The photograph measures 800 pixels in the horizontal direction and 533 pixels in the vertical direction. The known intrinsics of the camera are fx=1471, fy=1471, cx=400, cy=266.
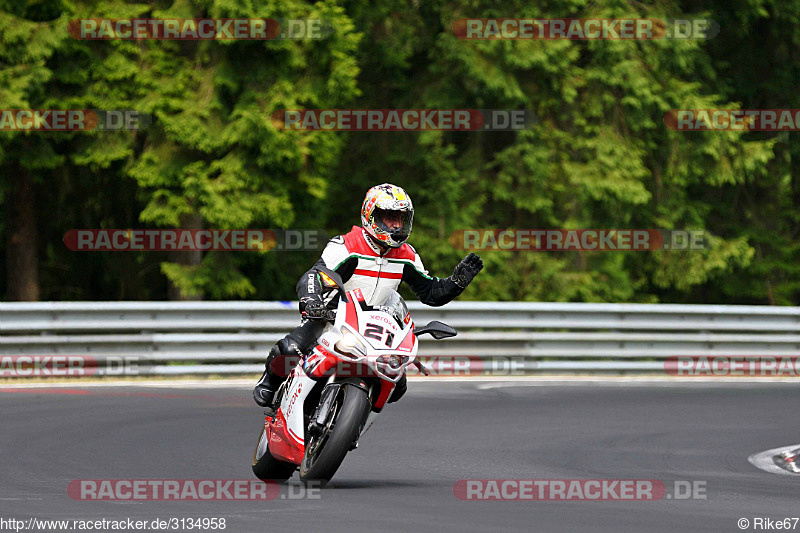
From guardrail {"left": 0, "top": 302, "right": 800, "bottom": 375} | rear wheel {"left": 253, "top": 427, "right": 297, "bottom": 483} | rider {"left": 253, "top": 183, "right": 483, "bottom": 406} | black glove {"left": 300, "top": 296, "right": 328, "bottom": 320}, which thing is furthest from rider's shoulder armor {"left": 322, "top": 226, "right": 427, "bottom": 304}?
guardrail {"left": 0, "top": 302, "right": 800, "bottom": 375}

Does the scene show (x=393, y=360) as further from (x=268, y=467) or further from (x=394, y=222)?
(x=268, y=467)

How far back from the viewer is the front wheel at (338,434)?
8430mm

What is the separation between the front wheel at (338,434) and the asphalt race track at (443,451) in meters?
0.17

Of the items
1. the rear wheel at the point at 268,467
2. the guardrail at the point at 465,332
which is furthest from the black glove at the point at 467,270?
the guardrail at the point at 465,332

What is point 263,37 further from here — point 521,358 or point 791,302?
point 791,302

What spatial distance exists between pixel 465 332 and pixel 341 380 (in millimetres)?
10210

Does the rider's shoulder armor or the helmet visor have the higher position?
the helmet visor

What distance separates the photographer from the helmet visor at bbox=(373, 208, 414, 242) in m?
8.91

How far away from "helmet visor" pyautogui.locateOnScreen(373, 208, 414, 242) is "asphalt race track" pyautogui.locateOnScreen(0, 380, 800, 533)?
1548 mm

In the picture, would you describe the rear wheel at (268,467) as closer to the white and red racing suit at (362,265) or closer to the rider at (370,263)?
the rider at (370,263)

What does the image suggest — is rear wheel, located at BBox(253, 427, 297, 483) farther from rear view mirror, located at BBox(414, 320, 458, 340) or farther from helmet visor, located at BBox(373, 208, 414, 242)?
helmet visor, located at BBox(373, 208, 414, 242)

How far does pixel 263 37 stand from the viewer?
21.0 meters

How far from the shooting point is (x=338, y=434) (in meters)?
8.43

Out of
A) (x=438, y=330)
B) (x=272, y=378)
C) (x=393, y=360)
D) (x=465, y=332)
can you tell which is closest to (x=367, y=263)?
(x=438, y=330)
